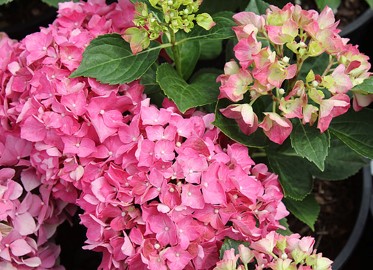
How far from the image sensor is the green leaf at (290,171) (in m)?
1.17

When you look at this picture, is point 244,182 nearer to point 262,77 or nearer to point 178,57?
point 262,77

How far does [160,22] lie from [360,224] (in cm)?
67

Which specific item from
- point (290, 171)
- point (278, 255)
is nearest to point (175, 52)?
point (290, 171)

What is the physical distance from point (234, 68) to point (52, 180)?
35 centimetres

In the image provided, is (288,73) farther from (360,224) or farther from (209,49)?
(360,224)

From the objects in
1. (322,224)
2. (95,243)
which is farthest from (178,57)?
(322,224)

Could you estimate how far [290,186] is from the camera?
117 cm

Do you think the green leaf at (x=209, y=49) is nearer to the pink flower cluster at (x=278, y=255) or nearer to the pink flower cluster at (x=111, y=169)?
the pink flower cluster at (x=111, y=169)

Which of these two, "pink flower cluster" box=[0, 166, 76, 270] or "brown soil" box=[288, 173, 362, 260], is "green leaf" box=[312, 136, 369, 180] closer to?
"brown soil" box=[288, 173, 362, 260]

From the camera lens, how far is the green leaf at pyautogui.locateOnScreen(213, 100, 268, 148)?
3.44 ft

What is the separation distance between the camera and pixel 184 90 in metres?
1.11

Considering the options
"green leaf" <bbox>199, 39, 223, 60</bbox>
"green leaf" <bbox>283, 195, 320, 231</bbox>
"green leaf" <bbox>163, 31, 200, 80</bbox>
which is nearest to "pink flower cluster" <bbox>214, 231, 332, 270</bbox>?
"green leaf" <bbox>283, 195, 320, 231</bbox>

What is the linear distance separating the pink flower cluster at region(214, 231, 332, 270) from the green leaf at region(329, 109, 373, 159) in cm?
23

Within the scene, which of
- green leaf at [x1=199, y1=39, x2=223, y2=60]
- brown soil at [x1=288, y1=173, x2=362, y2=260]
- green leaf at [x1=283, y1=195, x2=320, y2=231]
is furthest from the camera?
brown soil at [x1=288, y1=173, x2=362, y2=260]
